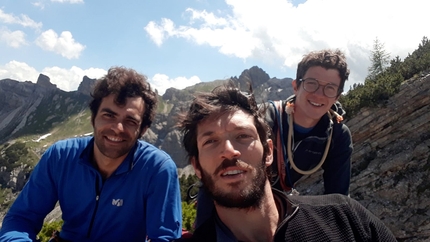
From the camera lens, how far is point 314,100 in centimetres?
448

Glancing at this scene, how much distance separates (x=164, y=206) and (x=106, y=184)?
96 cm

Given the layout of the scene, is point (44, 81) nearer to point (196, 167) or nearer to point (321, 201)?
point (196, 167)

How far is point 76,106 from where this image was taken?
17875 cm

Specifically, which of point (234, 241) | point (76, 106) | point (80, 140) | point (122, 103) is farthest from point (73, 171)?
point (76, 106)

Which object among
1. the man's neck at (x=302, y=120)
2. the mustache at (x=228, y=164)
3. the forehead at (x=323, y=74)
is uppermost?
the forehead at (x=323, y=74)

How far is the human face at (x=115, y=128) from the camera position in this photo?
468 centimetres

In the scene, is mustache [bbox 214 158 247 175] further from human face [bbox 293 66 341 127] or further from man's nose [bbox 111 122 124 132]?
man's nose [bbox 111 122 124 132]

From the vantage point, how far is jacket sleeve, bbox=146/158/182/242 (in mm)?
4148

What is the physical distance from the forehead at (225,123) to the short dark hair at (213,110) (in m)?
0.04

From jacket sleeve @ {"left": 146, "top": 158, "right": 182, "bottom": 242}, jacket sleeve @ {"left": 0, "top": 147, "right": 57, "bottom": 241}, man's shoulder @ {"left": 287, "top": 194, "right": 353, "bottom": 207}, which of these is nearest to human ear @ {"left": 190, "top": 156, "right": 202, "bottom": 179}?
man's shoulder @ {"left": 287, "top": 194, "right": 353, "bottom": 207}

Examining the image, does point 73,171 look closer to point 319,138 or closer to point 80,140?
point 80,140

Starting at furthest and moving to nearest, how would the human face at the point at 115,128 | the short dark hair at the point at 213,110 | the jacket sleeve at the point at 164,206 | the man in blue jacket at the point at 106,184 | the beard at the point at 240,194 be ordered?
the human face at the point at 115,128 → the man in blue jacket at the point at 106,184 → the jacket sleeve at the point at 164,206 → the short dark hair at the point at 213,110 → the beard at the point at 240,194

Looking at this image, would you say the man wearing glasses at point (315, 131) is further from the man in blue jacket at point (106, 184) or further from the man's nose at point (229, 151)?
the man in blue jacket at point (106, 184)

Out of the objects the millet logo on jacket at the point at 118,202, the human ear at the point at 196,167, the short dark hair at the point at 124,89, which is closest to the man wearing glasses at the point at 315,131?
the human ear at the point at 196,167
